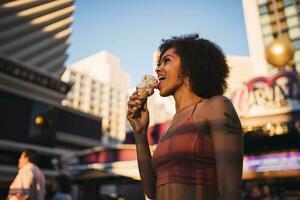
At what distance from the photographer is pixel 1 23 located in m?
29.5

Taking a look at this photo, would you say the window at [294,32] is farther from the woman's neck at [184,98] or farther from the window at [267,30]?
the woman's neck at [184,98]

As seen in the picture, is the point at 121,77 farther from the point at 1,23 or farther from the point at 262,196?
the point at 262,196

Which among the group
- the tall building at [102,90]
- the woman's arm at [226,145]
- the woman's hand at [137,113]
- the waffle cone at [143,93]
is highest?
the tall building at [102,90]

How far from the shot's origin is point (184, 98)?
1.66m

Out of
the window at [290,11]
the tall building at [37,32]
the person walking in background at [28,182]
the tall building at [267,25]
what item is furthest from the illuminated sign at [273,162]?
the window at [290,11]

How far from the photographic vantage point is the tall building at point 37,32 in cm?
3077

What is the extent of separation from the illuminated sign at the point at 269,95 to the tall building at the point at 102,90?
2701 inches

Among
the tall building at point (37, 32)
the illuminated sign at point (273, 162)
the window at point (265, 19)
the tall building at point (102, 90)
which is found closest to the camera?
the illuminated sign at point (273, 162)

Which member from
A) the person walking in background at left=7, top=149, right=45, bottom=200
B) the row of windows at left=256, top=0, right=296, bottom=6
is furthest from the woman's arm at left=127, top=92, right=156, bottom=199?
the row of windows at left=256, top=0, right=296, bottom=6

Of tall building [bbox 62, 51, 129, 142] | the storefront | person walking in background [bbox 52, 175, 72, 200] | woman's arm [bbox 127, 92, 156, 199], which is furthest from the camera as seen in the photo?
tall building [bbox 62, 51, 129, 142]

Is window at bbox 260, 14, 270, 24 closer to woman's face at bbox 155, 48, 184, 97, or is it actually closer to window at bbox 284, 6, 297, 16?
window at bbox 284, 6, 297, 16

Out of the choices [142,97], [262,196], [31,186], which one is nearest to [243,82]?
[262,196]

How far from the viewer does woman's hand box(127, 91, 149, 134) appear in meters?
1.76

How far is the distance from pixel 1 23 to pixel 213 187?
3318 centimetres
